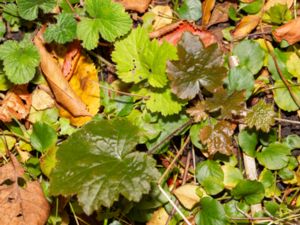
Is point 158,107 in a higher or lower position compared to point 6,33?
lower

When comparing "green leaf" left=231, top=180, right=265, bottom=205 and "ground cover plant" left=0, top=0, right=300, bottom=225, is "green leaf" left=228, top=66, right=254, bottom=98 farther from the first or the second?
"green leaf" left=231, top=180, right=265, bottom=205

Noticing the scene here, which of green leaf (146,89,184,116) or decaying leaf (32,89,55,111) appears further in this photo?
decaying leaf (32,89,55,111)

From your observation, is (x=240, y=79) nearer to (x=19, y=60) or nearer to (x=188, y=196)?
(x=188, y=196)

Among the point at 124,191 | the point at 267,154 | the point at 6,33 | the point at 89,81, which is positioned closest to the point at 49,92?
the point at 89,81

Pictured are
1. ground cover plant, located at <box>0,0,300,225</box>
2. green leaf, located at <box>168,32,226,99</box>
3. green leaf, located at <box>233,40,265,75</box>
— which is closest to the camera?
green leaf, located at <box>168,32,226,99</box>

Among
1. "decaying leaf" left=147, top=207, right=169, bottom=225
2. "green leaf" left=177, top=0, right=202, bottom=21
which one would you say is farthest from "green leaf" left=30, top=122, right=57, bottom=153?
"green leaf" left=177, top=0, right=202, bottom=21

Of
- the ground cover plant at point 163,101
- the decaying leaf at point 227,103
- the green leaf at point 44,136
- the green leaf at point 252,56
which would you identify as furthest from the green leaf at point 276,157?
the green leaf at point 44,136

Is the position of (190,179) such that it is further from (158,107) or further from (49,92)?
(49,92)
